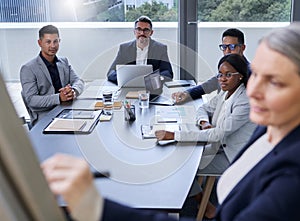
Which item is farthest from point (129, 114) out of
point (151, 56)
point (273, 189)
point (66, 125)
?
point (273, 189)

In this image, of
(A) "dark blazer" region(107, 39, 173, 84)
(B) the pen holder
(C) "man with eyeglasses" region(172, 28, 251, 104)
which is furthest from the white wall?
(B) the pen holder

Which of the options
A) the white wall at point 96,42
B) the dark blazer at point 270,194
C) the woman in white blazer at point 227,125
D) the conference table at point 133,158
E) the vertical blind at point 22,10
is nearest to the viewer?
the dark blazer at point 270,194

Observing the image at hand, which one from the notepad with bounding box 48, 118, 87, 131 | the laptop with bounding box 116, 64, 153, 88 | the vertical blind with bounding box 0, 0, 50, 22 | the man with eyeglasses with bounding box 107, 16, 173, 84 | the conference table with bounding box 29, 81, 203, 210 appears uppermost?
the vertical blind with bounding box 0, 0, 50, 22

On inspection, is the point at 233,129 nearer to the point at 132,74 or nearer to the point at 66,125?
the point at 66,125

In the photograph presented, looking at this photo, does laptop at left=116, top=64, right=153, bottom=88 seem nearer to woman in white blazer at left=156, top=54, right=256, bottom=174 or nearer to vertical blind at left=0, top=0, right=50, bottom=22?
woman in white blazer at left=156, top=54, right=256, bottom=174

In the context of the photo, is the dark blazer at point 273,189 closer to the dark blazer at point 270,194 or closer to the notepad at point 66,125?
the dark blazer at point 270,194

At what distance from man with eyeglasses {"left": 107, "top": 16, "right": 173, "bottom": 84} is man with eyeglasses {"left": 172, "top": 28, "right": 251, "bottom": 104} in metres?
0.59

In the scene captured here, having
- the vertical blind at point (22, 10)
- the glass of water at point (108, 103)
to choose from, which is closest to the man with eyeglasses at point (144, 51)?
the glass of water at point (108, 103)

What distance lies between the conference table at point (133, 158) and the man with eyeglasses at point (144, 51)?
1159 millimetres

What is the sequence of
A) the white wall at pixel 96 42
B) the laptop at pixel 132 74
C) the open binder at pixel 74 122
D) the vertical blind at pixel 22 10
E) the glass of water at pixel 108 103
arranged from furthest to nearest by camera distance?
the white wall at pixel 96 42
the vertical blind at pixel 22 10
the laptop at pixel 132 74
the glass of water at pixel 108 103
the open binder at pixel 74 122

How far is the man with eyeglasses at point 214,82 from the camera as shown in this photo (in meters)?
3.61

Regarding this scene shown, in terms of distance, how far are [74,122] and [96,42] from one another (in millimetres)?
2096

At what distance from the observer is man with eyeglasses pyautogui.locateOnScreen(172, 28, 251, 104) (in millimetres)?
3614

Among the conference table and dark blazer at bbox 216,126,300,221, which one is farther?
the conference table
